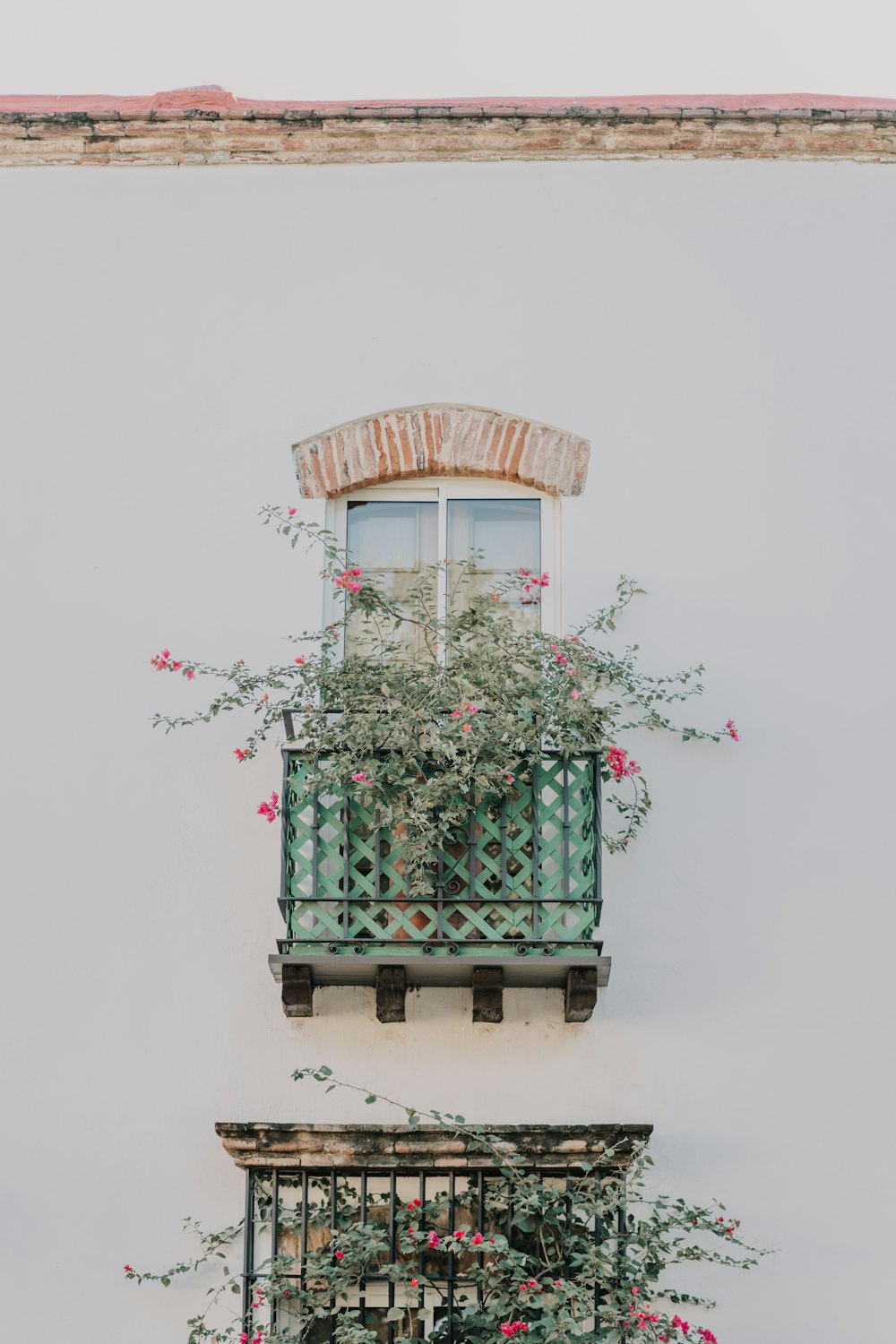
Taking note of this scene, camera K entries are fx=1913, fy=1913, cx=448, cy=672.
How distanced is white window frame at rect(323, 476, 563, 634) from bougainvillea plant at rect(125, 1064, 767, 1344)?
2425 mm

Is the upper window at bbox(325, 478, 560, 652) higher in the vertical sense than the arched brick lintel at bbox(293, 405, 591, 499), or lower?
→ lower

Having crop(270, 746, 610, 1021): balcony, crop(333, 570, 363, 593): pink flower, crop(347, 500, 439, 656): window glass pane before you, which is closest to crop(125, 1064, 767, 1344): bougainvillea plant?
crop(270, 746, 610, 1021): balcony

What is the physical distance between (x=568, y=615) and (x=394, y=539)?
0.90 metres

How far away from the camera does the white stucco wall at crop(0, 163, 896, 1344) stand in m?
7.40

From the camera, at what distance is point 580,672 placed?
24.9ft

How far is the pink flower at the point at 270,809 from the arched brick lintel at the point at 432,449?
4.94ft

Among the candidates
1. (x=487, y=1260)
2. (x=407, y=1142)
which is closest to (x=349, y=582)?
(x=407, y=1142)

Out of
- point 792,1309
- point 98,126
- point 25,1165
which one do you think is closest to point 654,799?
point 792,1309

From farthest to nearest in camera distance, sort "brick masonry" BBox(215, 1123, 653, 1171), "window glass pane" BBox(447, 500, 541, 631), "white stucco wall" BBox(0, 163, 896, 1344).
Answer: "window glass pane" BBox(447, 500, 541, 631)
"white stucco wall" BBox(0, 163, 896, 1344)
"brick masonry" BBox(215, 1123, 653, 1171)

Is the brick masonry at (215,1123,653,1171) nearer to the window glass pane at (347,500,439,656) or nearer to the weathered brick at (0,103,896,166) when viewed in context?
the window glass pane at (347,500,439,656)

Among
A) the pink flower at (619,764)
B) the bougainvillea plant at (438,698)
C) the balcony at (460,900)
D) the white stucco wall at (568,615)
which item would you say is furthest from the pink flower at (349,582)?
the pink flower at (619,764)

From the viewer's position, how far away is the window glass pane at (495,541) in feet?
27.3

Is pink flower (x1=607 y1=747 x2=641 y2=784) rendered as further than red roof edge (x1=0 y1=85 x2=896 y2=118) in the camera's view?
No

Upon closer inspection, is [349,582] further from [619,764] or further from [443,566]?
[619,764]
